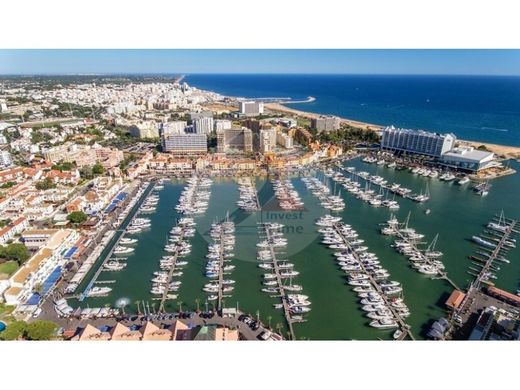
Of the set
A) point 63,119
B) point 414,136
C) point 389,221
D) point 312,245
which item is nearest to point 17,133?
point 63,119

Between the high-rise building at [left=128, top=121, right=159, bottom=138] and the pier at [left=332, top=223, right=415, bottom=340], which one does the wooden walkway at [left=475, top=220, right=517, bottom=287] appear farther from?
the high-rise building at [left=128, top=121, right=159, bottom=138]

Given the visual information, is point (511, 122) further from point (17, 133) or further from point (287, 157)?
point (17, 133)

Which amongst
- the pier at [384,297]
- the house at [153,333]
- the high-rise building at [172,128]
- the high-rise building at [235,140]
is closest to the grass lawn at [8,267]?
the house at [153,333]

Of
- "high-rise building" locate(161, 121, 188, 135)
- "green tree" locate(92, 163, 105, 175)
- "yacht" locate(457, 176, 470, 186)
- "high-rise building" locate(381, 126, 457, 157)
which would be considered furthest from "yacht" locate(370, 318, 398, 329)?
"high-rise building" locate(161, 121, 188, 135)

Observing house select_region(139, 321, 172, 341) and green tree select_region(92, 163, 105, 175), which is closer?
house select_region(139, 321, 172, 341)

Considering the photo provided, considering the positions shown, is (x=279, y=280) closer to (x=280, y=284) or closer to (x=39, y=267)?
(x=280, y=284)

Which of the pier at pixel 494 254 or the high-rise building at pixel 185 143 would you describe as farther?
the high-rise building at pixel 185 143

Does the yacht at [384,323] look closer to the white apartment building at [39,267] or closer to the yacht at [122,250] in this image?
the yacht at [122,250]
